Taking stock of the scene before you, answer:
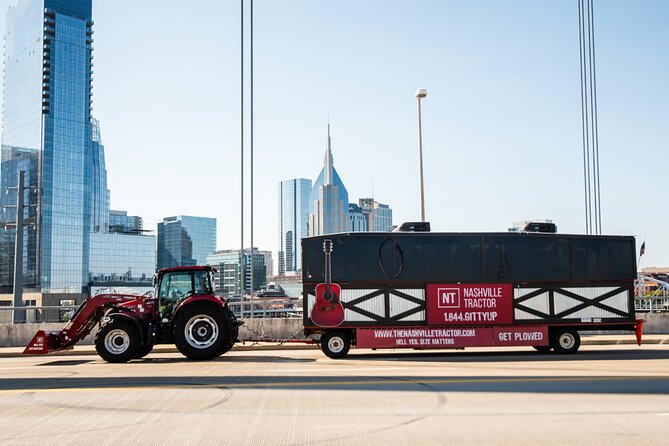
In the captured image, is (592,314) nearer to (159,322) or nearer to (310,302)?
(310,302)

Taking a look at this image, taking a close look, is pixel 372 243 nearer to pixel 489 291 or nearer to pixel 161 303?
pixel 489 291

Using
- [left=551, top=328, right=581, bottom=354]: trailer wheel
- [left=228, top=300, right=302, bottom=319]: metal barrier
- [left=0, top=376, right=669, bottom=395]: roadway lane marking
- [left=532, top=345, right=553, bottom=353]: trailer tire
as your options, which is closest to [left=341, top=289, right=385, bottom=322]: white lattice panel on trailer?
[left=228, top=300, right=302, bottom=319]: metal barrier

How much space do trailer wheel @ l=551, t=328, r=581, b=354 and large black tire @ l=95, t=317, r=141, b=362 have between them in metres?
10.6

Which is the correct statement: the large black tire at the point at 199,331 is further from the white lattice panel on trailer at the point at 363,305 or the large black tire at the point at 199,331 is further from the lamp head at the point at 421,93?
the lamp head at the point at 421,93

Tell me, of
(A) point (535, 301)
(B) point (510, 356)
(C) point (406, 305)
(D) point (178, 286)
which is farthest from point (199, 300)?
(A) point (535, 301)

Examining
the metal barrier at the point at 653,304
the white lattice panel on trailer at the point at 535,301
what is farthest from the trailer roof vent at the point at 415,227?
the metal barrier at the point at 653,304

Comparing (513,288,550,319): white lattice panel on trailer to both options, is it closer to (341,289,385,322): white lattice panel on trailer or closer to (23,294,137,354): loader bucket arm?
(341,289,385,322): white lattice panel on trailer

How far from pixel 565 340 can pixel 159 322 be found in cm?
1044

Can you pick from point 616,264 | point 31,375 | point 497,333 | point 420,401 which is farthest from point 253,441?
point 616,264

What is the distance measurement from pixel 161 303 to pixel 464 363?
294 inches

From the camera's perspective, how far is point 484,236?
62.4 ft

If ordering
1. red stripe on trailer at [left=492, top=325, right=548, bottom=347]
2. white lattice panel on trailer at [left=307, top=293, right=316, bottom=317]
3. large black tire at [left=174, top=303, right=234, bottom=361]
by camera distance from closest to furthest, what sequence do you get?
large black tire at [left=174, top=303, right=234, bottom=361] → white lattice panel on trailer at [left=307, top=293, right=316, bottom=317] → red stripe on trailer at [left=492, top=325, right=548, bottom=347]

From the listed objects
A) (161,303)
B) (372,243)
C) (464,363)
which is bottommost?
(464,363)

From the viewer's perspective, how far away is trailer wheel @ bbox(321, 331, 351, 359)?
18.5 m
